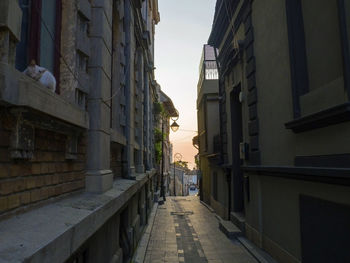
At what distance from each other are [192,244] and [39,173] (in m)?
7.74

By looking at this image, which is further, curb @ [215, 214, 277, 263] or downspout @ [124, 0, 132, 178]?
downspout @ [124, 0, 132, 178]

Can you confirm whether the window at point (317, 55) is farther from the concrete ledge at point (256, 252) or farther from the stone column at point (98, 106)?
the stone column at point (98, 106)

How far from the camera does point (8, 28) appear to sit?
2.49 m

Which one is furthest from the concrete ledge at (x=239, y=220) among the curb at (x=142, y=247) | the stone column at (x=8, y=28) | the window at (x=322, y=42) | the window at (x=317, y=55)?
the stone column at (x=8, y=28)

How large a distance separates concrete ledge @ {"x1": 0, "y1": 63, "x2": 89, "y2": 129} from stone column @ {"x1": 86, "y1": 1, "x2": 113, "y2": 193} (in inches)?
65.8

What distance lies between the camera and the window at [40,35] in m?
3.53

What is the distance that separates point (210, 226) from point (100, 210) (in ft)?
32.9

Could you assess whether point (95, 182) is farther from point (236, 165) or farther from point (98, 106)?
point (236, 165)

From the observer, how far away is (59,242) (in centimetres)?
233

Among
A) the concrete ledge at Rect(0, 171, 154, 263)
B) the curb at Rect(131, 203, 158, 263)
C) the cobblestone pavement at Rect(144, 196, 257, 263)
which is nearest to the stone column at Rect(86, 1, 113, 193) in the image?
the concrete ledge at Rect(0, 171, 154, 263)

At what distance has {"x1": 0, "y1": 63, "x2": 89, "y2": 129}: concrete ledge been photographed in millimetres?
2283

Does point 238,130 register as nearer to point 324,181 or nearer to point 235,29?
point 235,29

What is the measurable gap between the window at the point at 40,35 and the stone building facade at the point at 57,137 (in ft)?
0.04

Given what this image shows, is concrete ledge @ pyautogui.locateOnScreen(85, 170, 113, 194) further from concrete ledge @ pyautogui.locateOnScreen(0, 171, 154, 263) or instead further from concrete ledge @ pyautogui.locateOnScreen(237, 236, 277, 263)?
concrete ledge @ pyautogui.locateOnScreen(237, 236, 277, 263)
